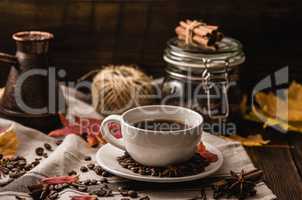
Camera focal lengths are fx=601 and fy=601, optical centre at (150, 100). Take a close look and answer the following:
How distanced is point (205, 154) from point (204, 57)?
293 mm

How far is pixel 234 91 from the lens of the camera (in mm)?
1447

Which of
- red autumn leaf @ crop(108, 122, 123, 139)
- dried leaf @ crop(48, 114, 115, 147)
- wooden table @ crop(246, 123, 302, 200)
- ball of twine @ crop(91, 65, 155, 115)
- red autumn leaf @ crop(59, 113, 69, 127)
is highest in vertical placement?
ball of twine @ crop(91, 65, 155, 115)

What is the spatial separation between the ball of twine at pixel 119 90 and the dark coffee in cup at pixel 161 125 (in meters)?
0.27

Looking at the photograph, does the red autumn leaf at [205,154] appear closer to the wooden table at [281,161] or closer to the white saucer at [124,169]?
the white saucer at [124,169]

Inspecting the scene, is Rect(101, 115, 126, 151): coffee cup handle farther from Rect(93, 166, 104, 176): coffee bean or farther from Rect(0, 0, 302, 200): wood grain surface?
Rect(0, 0, 302, 200): wood grain surface

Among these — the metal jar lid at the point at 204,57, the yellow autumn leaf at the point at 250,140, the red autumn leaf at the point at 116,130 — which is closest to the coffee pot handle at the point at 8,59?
the red autumn leaf at the point at 116,130

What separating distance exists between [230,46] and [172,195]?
50 cm

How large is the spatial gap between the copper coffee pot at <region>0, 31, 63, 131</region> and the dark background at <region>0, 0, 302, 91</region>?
261mm

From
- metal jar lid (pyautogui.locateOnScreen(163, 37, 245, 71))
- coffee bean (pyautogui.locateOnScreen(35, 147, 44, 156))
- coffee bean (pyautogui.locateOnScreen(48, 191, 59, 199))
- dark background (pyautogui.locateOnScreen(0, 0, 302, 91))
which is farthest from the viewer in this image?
dark background (pyautogui.locateOnScreen(0, 0, 302, 91))

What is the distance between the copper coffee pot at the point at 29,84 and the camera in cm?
135

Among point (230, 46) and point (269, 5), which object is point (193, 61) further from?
point (269, 5)

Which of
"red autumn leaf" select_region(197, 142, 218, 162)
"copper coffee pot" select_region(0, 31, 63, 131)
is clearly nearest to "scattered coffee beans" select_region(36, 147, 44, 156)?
"copper coffee pot" select_region(0, 31, 63, 131)

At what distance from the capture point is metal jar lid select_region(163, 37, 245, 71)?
1.40 m

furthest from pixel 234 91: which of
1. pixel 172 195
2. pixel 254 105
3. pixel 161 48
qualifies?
pixel 172 195
